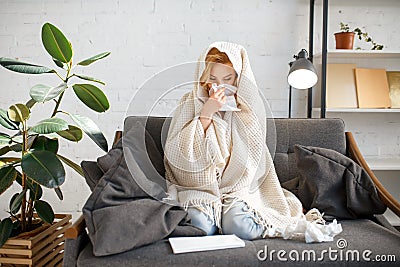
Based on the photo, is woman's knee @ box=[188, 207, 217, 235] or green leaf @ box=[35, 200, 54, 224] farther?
green leaf @ box=[35, 200, 54, 224]

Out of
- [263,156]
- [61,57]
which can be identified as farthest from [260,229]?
[61,57]

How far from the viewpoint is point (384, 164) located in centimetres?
297

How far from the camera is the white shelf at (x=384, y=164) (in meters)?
2.92

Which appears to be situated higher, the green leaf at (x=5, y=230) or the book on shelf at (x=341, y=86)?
the book on shelf at (x=341, y=86)

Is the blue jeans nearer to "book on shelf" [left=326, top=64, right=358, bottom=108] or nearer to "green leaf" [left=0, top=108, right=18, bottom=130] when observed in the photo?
"green leaf" [left=0, top=108, right=18, bottom=130]

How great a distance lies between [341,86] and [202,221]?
1.59 meters

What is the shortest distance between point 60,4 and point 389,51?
1997 mm

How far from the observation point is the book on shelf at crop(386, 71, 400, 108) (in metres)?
3.16

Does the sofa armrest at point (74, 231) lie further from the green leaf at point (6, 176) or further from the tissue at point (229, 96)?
the tissue at point (229, 96)

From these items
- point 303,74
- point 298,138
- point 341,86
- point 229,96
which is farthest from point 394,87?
point 229,96

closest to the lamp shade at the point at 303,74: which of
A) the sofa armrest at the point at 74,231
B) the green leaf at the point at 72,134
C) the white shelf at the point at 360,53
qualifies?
the white shelf at the point at 360,53

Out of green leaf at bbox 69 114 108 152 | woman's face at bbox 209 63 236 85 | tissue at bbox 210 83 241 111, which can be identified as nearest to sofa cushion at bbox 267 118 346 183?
tissue at bbox 210 83 241 111

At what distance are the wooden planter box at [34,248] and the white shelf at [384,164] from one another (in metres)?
1.79

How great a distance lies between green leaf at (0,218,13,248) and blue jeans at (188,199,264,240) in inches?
31.5
